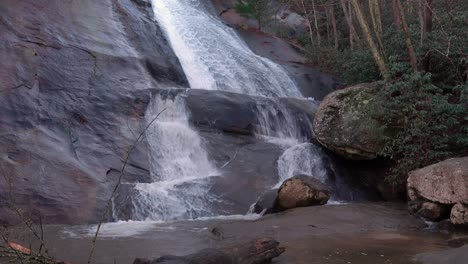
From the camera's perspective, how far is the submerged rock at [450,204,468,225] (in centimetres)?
910

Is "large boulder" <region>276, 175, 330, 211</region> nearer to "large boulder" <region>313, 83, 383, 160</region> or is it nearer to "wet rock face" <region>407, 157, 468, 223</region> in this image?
"wet rock face" <region>407, 157, 468, 223</region>

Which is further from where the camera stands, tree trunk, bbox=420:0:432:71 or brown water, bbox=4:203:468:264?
tree trunk, bbox=420:0:432:71

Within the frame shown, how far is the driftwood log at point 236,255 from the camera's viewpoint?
239 inches

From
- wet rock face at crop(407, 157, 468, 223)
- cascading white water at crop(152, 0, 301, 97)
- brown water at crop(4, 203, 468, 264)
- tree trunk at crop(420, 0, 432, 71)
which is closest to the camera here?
brown water at crop(4, 203, 468, 264)

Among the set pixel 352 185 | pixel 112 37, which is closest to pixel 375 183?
pixel 352 185

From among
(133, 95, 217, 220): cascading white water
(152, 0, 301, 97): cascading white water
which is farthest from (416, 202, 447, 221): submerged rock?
(152, 0, 301, 97): cascading white water

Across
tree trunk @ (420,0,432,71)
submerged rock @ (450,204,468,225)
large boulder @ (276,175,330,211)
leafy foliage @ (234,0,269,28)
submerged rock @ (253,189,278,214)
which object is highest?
leafy foliage @ (234,0,269,28)

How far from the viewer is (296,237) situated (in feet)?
28.2

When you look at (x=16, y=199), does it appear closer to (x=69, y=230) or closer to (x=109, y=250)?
(x=69, y=230)

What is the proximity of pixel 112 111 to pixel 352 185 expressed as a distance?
21.6 ft

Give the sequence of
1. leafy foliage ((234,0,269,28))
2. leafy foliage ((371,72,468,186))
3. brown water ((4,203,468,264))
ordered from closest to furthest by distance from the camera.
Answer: brown water ((4,203,468,264)) → leafy foliage ((371,72,468,186)) → leafy foliage ((234,0,269,28))

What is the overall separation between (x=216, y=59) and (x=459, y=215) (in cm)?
1266

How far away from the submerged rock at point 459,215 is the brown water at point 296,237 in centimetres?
41

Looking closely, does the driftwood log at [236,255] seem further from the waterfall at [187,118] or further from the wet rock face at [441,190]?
the waterfall at [187,118]
